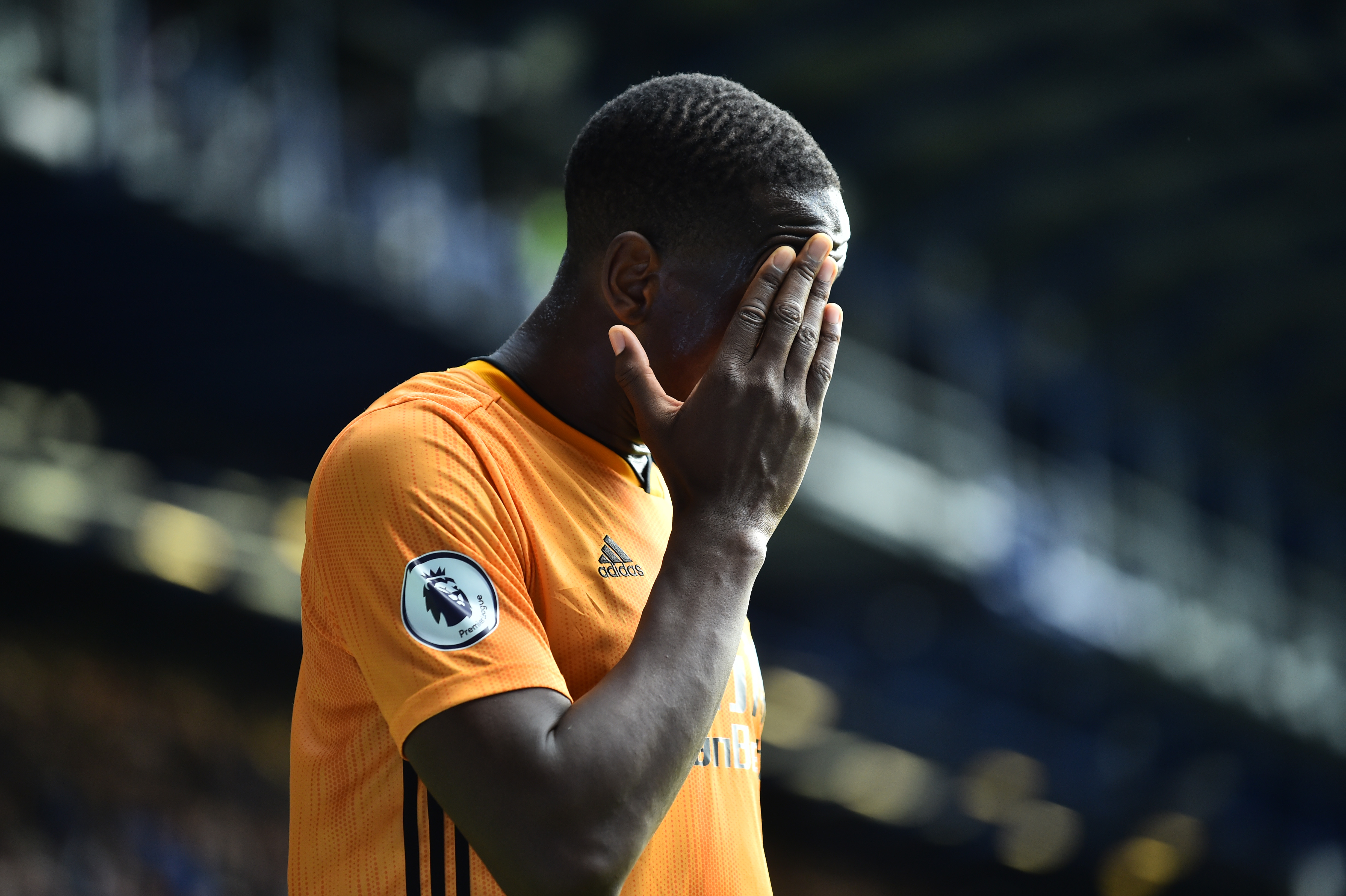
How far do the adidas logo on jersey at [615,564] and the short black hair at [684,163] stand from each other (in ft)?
1.45

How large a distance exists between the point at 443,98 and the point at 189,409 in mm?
3502

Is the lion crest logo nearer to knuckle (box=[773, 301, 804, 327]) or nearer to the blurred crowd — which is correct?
knuckle (box=[773, 301, 804, 327])

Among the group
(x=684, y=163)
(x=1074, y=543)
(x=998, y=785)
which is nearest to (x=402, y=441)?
(x=684, y=163)

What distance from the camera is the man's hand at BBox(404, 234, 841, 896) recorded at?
1573 millimetres

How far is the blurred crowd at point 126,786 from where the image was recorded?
957cm

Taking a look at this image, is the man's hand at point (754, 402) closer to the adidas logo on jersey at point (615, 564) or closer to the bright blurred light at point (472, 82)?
the adidas logo on jersey at point (615, 564)

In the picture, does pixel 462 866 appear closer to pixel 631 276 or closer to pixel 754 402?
pixel 754 402

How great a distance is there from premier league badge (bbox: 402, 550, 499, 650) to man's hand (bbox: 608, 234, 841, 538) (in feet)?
0.91

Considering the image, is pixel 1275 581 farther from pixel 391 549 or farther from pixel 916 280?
pixel 391 549

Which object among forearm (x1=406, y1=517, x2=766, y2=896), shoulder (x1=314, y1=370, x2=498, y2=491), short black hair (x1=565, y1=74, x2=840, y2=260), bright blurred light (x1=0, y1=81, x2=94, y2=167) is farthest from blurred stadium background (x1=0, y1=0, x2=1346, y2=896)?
forearm (x1=406, y1=517, x2=766, y2=896)

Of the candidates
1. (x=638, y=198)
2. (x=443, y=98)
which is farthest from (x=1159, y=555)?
(x=638, y=198)

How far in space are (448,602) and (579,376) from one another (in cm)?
52

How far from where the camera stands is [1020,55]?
1499 centimetres

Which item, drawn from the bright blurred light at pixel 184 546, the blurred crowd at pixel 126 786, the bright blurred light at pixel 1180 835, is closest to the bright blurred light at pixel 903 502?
the bright blurred light at pixel 184 546
